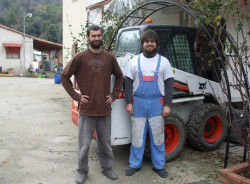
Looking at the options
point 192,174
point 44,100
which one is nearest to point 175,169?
point 192,174

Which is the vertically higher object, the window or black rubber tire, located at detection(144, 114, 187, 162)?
the window

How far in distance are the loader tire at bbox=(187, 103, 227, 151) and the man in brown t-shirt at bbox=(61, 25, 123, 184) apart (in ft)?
5.08

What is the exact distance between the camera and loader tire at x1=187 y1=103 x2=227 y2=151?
4.67 meters

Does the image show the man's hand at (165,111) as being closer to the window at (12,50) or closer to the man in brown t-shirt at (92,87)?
the man in brown t-shirt at (92,87)

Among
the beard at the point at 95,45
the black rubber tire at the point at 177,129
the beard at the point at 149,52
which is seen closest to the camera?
the beard at the point at 95,45

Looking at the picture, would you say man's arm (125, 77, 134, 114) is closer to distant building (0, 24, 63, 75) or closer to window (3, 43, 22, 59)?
distant building (0, 24, 63, 75)

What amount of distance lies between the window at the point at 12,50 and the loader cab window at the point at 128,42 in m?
23.6

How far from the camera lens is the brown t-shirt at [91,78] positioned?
360 centimetres

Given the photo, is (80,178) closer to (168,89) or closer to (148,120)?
(148,120)

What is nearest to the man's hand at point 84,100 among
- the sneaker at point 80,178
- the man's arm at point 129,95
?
the man's arm at point 129,95

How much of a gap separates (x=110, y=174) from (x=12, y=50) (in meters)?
25.7

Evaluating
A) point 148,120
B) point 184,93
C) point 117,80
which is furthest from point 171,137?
point 117,80

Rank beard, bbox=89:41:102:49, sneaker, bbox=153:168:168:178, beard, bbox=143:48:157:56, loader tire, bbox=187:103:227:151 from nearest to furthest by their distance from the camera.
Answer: beard, bbox=89:41:102:49 → beard, bbox=143:48:157:56 → sneaker, bbox=153:168:168:178 → loader tire, bbox=187:103:227:151

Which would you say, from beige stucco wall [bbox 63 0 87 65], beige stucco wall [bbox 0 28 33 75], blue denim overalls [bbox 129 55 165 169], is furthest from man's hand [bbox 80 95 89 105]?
beige stucco wall [bbox 0 28 33 75]
